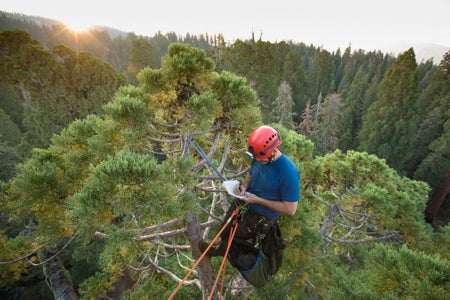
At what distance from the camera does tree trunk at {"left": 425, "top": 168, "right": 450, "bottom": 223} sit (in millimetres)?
19141

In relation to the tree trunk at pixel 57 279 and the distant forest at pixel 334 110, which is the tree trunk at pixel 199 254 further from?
the distant forest at pixel 334 110

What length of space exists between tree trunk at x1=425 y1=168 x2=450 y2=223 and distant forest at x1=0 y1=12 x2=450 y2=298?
0.09 meters

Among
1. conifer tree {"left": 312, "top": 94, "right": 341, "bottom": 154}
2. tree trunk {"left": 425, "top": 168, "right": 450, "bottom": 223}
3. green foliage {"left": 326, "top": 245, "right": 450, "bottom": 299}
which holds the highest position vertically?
green foliage {"left": 326, "top": 245, "right": 450, "bottom": 299}

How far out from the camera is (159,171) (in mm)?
2070

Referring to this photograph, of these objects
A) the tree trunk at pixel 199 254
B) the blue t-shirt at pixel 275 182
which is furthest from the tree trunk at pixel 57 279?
the blue t-shirt at pixel 275 182

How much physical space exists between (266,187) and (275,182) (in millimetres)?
152

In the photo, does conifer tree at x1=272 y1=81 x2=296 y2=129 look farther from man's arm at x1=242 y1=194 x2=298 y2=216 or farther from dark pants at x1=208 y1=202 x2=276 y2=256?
man's arm at x1=242 y1=194 x2=298 y2=216

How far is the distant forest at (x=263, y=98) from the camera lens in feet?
34.6

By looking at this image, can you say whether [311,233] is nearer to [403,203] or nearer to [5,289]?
[403,203]

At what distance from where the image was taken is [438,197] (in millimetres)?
19625

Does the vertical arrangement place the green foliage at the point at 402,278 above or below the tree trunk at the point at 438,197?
above

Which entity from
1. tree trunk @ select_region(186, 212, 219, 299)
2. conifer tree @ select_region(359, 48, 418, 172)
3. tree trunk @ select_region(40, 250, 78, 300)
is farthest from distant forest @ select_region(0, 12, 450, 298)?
tree trunk @ select_region(40, 250, 78, 300)

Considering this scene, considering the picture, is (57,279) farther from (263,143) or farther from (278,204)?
(263,143)

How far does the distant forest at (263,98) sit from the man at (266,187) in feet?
2.78
